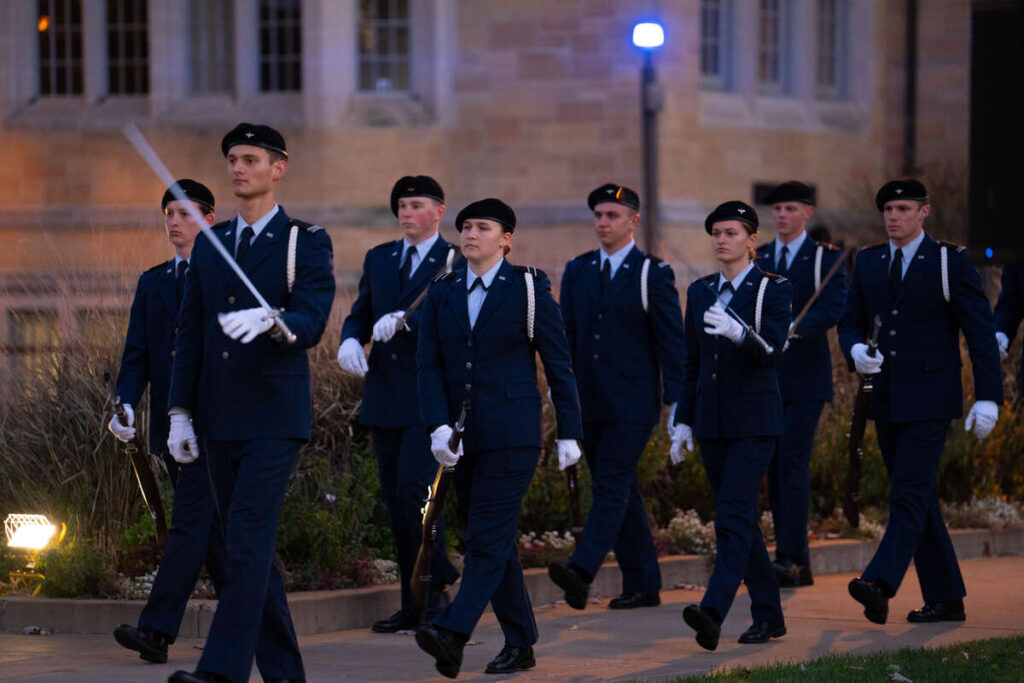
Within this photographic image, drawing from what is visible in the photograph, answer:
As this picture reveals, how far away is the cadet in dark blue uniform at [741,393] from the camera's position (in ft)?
28.5

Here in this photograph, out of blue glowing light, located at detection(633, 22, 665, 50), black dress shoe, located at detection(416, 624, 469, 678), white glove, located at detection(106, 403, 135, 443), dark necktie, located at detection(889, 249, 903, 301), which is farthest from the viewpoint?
blue glowing light, located at detection(633, 22, 665, 50)

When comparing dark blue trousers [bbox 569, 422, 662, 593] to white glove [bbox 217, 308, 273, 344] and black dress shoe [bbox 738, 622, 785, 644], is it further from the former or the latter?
white glove [bbox 217, 308, 273, 344]

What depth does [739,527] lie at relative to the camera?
28.4 ft

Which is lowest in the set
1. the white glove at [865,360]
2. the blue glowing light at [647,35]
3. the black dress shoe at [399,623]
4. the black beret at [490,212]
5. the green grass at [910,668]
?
the black dress shoe at [399,623]

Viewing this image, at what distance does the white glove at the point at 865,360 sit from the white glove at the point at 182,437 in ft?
11.7

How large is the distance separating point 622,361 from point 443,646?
8.90 feet

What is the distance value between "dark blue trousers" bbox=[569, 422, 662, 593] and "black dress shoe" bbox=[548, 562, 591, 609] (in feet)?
0.14

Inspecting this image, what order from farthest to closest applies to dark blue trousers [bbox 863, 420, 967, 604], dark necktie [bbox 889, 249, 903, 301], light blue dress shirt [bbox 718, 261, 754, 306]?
dark necktie [bbox 889, 249, 903, 301]
dark blue trousers [bbox 863, 420, 967, 604]
light blue dress shirt [bbox 718, 261, 754, 306]

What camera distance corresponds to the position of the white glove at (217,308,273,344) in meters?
6.81

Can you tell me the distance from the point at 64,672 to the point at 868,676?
330 centimetres

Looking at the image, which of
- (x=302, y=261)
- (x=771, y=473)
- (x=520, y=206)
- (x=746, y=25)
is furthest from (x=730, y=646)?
(x=746, y=25)

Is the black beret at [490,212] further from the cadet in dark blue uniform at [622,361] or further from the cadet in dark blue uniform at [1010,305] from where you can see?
the cadet in dark blue uniform at [1010,305]

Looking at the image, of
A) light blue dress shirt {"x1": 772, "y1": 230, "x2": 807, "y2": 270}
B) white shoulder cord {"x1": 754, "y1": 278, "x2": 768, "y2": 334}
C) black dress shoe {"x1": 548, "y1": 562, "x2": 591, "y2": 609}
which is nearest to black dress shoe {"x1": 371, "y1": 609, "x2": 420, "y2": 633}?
black dress shoe {"x1": 548, "y1": 562, "x2": 591, "y2": 609}

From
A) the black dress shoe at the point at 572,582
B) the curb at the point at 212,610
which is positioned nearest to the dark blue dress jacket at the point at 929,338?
the black dress shoe at the point at 572,582
